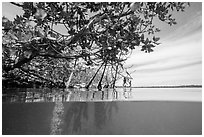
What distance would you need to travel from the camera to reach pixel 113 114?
105 centimetres

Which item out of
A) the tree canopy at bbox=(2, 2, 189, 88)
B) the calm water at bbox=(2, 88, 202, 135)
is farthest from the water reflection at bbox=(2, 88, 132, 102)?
the tree canopy at bbox=(2, 2, 189, 88)

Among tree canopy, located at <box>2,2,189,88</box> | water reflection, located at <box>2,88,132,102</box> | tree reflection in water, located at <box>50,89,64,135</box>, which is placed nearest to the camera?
tree canopy, located at <box>2,2,189,88</box>

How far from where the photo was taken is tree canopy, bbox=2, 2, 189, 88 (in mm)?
858

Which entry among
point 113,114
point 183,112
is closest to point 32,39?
point 113,114

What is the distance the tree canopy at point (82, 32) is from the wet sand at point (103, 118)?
0.80ft

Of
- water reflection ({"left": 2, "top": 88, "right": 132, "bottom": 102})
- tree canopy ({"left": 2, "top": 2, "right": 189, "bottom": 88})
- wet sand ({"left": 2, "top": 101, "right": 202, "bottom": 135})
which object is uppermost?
tree canopy ({"left": 2, "top": 2, "right": 189, "bottom": 88})

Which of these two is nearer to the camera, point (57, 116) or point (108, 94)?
point (57, 116)

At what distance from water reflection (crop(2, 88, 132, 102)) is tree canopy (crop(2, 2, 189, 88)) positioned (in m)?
0.12

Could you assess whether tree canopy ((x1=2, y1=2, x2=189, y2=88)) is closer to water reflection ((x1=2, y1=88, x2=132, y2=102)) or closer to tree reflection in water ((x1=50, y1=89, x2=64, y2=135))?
water reflection ((x1=2, y1=88, x2=132, y2=102))

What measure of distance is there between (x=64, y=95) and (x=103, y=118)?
292 mm

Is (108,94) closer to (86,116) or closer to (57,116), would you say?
(86,116)

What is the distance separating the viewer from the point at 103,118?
1031 millimetres

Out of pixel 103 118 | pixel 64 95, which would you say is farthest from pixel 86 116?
pixel 64 95

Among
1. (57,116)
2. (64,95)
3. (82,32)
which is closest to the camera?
(82,32)
